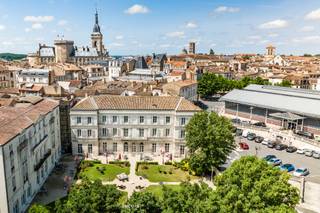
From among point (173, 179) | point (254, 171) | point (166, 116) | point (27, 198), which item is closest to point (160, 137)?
Answer: point (166, 116)

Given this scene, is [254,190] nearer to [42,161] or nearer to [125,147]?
[42,161]

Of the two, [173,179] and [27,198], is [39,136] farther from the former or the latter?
[173,179]

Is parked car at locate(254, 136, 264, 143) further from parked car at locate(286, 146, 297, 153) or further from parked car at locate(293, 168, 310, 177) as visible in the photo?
parked car at locate(293, 168, 310, 177)

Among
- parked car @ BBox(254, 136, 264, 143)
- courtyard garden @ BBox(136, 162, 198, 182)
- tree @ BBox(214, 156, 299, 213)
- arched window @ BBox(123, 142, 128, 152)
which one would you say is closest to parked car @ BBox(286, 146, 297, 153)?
parked car @ BBox(254, 136, 264, 143)

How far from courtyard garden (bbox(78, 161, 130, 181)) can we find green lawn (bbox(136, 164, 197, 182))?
3.19 m

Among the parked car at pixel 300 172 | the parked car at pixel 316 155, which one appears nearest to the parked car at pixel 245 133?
the parked car at pixel 316 155

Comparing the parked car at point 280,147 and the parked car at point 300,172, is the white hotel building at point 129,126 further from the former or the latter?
the parked car at point 300,172

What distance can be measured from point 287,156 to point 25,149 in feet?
162

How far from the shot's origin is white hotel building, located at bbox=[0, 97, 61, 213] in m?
36.2

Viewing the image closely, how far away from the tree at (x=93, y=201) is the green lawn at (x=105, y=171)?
76.2 feet

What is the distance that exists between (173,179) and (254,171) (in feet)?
77.6

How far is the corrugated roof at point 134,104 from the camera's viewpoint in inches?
2388

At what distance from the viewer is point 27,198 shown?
42.6 m

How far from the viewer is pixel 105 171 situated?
2158 inches
